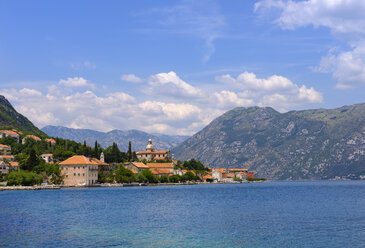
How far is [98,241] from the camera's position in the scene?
40.4 m

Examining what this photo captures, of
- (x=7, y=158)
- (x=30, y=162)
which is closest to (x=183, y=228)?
(x=30, y=162)

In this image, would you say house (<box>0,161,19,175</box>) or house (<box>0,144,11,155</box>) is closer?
house (<box>0,161,19,175</box>)

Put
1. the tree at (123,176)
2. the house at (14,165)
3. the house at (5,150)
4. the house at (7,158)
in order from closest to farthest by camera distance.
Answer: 1. the house at (14,165)
2. the house at (7,158)
3. the house at (5,150)
4. the tree at (123,176)

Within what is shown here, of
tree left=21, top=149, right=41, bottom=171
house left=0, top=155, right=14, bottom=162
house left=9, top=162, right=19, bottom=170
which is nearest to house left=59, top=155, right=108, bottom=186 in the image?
tree left=21, top=149, right=41, bottom=171

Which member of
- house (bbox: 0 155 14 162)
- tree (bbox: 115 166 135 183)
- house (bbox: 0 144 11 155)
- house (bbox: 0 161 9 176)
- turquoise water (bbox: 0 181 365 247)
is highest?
house (bbox: 0 144 11 155)

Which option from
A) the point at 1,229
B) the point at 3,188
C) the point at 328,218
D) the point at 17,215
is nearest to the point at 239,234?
the point at 328,218

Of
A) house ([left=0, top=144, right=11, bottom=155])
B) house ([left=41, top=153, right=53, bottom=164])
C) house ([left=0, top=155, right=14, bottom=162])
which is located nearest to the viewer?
→ house ([left=0, top=155, right=14, bottom=162])

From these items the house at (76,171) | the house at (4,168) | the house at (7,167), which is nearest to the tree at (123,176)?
the house at (76,171)

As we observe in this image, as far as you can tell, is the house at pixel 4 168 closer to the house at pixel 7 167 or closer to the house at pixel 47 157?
the house at pixel 7 167

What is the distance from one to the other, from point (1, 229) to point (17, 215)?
15.5 m

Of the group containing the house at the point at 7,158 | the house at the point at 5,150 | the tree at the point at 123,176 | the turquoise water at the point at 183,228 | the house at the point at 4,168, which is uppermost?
the house at the point at 5,150

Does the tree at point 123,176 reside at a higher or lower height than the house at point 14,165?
lower

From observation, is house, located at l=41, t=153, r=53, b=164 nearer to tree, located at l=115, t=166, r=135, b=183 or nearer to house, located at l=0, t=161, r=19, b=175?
house, located at l=0, t=161, r=19, b=175

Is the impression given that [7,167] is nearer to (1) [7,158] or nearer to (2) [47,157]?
(1) [7,158]
